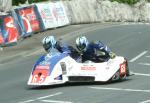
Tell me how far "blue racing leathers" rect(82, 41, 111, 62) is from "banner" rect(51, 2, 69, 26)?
55.1ft

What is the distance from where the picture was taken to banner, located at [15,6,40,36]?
3117 centimetres

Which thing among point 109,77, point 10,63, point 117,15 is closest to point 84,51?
point 109,77

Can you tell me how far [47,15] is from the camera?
1344 inches

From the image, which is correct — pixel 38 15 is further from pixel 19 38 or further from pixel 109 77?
pixel 109 77

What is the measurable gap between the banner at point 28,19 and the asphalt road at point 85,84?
49 cm

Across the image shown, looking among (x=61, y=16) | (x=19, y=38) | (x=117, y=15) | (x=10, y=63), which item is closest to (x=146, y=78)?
(x=10, y=63)

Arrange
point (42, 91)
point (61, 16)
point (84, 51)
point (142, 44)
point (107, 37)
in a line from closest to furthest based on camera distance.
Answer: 1. point (42, 91)
2. point (84, 51)
3. point (142, 44)
4. point (107, 37)
5. point (61, 16)

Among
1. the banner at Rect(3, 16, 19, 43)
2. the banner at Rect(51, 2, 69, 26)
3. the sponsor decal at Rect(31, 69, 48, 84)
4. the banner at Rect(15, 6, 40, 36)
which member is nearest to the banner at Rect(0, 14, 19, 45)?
Answer: the banner at Rect(3, 16, 19, 43)

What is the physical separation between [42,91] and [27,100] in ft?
4.98

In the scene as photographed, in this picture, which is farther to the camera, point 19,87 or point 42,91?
point 19,87

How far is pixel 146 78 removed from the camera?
1866cm

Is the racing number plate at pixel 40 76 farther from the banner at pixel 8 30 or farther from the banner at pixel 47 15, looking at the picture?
the banner at pixel 47 15

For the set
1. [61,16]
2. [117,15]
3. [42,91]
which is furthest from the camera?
[117,15]

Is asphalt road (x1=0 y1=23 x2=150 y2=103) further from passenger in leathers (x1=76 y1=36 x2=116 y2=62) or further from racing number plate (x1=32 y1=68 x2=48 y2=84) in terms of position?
passenger in leathers (x1=76 y1=36 x2=116 y2=62)
